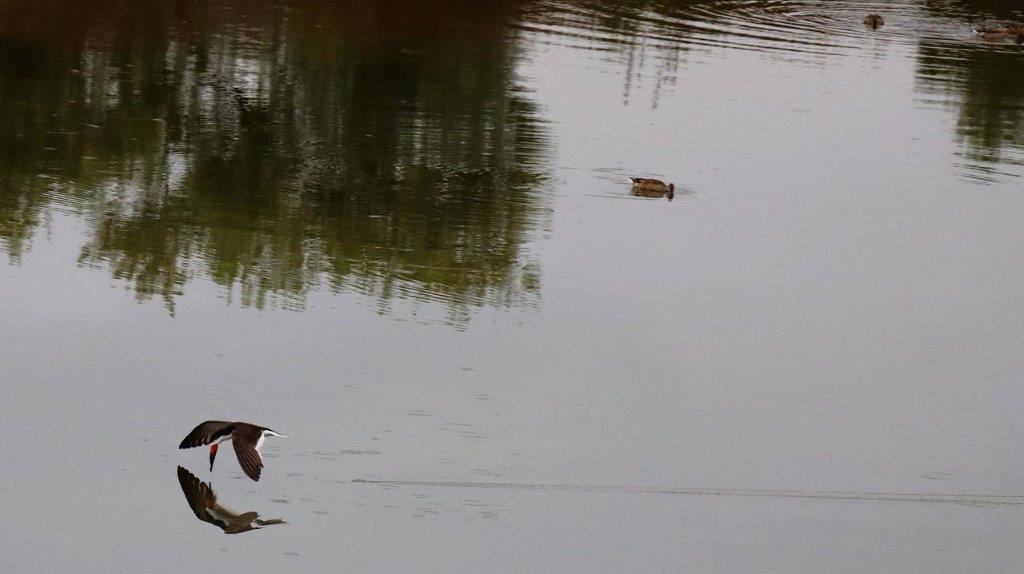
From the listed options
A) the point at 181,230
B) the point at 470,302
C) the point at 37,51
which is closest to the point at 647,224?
the point at 470,302

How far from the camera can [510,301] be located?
41.4 feet

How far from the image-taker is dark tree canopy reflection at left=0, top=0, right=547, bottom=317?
13.2 metres

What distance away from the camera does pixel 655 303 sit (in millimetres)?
12969

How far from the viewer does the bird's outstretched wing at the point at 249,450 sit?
8812mm

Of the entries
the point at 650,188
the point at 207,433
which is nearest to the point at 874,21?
the point at 650,188

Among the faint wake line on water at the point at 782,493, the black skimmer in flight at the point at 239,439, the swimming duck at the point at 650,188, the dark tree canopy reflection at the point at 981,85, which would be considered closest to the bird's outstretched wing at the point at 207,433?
the black skimmer in flight at the point at 239,439

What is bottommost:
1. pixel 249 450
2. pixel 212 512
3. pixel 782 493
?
pixel 212 512

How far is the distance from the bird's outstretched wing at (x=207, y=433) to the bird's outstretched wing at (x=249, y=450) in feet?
0.24

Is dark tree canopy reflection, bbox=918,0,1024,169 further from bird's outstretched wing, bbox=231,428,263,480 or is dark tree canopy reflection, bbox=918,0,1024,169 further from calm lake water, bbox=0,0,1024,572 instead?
bird's outstretched wing, bbox=231,428,263,480

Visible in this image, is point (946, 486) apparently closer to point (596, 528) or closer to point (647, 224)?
point (596, 528)

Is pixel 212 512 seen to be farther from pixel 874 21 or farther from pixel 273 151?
pixel 874 21

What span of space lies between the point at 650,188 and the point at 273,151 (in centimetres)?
357

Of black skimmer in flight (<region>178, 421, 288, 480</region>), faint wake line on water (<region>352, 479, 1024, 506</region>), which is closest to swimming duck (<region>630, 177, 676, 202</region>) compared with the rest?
faint wake line on water (<region>352, 479, 1024, 506</region>)

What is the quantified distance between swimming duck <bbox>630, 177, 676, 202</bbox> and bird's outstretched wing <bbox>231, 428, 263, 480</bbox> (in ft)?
24.2
